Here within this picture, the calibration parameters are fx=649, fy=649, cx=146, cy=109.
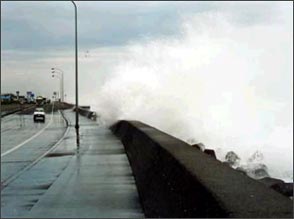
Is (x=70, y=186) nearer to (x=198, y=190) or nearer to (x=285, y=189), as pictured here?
(x=285, y=189)

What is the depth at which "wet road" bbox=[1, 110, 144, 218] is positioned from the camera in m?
11.9

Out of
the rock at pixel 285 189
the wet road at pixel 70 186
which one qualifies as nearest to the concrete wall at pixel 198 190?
the wet road at pixel 70 186

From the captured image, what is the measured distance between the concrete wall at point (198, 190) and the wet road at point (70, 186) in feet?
1.89

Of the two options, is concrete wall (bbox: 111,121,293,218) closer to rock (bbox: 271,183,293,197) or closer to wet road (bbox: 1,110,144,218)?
wet road (bbox: 1,110,144,218)

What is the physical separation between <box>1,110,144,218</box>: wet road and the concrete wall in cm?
58

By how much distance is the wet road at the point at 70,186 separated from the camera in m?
11.9

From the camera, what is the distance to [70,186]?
15180 mm

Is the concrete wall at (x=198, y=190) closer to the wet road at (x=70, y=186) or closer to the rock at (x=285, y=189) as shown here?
the wet road at (x=70, y=186)

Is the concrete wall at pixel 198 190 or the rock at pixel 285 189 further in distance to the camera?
the rock at pixel 285 189

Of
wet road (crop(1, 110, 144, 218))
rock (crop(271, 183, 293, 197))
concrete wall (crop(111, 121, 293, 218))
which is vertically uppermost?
concrete wall (crop(111, 121, 293, 218))

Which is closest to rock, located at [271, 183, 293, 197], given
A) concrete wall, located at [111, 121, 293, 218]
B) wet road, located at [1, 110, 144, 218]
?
concrete wall, located at [111, 121, 293, 218]

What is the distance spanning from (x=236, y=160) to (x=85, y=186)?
13332mm

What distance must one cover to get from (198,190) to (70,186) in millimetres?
7483

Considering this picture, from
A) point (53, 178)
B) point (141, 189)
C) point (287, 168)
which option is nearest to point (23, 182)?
point (53, 178)
